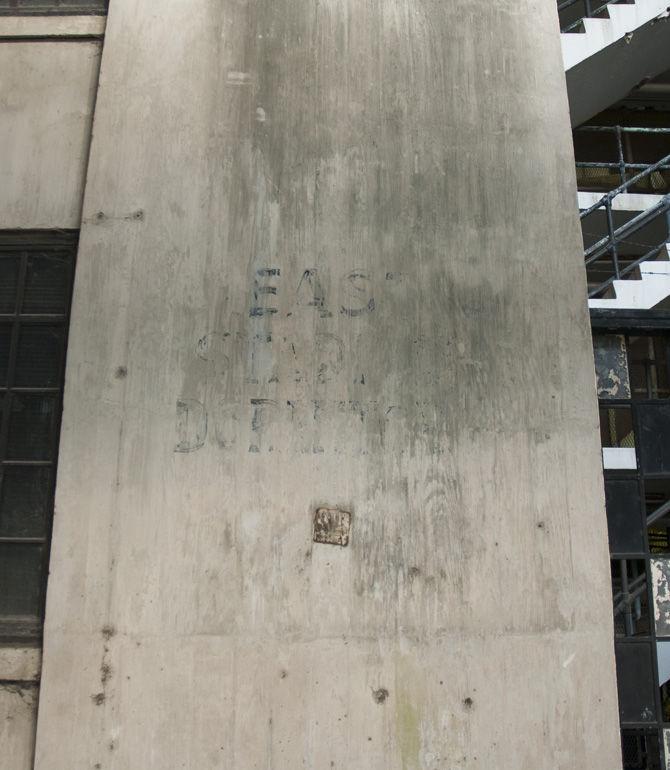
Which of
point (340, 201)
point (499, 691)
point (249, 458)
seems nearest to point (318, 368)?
point (249, 458)

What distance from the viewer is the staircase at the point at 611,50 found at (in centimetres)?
622

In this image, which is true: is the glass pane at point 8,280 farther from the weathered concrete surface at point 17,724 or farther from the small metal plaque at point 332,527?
the small metal plaque at point 332,527

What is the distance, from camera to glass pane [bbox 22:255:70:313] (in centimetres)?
467

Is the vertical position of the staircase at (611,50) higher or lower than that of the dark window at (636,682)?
higher

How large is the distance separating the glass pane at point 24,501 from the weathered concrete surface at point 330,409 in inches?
13.3

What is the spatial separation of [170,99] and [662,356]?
14.6ft

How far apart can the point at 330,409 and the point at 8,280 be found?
2.68 metres

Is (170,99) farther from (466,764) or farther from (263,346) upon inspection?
(466,764)

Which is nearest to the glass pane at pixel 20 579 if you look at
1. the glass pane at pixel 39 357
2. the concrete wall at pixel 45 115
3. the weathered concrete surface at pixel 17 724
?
the weathered concrete surface at pixel 17 724

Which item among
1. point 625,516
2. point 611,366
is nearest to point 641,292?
point 611,366

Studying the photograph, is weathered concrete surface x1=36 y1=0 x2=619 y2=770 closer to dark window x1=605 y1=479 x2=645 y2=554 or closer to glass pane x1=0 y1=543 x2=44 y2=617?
glass pane x1=0 y1=543 x2=44 y2=617

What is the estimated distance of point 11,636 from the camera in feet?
13.5

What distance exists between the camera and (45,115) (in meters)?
4.82

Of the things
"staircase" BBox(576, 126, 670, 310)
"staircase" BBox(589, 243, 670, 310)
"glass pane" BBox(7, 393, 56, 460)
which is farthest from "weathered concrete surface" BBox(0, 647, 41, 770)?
"staircase" BBox(589, 243, 670, 310)
